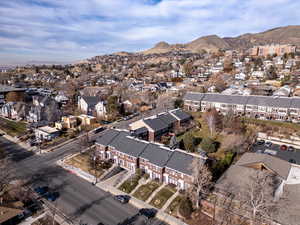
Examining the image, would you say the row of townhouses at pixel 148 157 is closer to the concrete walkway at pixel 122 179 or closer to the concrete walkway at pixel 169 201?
the concrete walkway at pixel 122 179

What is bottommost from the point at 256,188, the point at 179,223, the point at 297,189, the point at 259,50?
the point at 179,223

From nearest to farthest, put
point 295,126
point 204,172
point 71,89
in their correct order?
point 204,172, point 295,126, point 71,89

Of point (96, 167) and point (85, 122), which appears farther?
point (85, 122)

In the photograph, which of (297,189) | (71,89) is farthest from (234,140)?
(71,89)

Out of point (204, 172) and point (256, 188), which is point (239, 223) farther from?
point (204, 172)

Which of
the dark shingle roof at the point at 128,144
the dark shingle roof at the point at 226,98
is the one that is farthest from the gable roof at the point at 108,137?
the dark shingle roof at the point at 226,98

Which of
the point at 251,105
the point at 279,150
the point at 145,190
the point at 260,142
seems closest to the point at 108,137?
the point at 145,190
